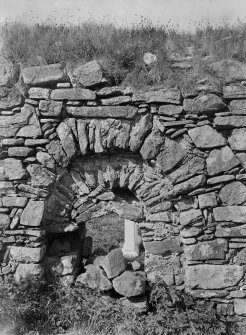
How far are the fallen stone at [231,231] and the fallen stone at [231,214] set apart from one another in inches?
3.7

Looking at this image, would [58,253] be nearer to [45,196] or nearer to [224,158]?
[45,196]

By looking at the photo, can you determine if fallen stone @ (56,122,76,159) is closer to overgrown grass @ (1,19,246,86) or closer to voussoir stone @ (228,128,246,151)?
overgrown grass @ (1,19,246,86)

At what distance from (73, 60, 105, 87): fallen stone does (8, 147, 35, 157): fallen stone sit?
1109mm

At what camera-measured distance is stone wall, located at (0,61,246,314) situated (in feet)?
16.4

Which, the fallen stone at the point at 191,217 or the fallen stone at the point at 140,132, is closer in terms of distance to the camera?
the fallen stone at the point at 191,217

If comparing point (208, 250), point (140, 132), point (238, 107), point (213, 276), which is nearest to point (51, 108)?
point (140, 132)

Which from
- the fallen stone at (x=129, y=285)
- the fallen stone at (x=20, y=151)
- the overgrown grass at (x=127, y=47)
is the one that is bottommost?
the fallen stone at (x=129, y=285)

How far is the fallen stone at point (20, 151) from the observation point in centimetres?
527

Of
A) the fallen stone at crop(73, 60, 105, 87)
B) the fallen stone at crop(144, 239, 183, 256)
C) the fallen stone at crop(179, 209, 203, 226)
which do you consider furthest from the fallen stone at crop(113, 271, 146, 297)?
the fallen stone at crop(73, 60, 105, 87)

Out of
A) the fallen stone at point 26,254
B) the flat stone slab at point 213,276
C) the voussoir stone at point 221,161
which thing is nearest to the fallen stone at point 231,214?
the voussoir stone at point 221,161

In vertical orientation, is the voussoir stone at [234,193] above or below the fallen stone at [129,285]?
above

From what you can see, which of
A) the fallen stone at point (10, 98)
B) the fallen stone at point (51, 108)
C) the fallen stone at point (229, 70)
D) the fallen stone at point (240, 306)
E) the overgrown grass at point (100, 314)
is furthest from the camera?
the fallen stone at point (10, 98)

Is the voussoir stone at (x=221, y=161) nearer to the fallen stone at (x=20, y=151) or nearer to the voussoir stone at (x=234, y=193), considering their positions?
the voussoir stone at (x=234, y=193)

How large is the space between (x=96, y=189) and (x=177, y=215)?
1119 millimetres
